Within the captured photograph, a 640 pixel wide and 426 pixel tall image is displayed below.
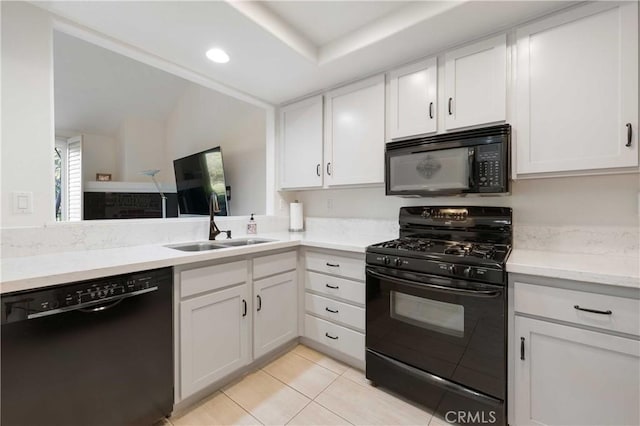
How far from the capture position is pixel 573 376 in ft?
4.00

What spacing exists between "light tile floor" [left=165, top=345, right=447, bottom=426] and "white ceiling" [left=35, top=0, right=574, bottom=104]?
2.24 meters

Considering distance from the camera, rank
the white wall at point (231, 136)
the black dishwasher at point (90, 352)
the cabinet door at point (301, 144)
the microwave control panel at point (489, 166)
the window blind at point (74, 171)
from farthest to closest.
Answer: the window blind at point (74, 171)
the white wall at point (231, 136)
the cabinet door at point (301, 144)
the microwave control panel at point (489, 166)
the black dishwasher at point (90, 352)

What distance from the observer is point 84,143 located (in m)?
3.98

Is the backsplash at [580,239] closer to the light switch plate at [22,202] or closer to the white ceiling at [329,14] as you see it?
the white ceiling at [329,14]

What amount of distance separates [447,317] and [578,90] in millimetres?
1376

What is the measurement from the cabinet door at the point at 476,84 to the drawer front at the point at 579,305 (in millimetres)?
989

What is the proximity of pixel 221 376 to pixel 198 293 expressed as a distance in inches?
22.4

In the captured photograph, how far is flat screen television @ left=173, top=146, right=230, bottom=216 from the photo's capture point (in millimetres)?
3463

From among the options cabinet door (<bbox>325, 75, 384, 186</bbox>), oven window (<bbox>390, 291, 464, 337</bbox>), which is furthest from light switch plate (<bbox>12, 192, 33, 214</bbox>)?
oven window (<bbox>390, 291, 464, 337</bbox>)

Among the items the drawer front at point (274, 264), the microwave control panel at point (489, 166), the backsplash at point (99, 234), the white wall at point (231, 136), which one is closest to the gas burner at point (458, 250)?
the microwave control panel at point (489, 166)

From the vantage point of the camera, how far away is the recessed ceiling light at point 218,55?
6.05 feet

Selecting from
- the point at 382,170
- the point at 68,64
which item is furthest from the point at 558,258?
the point at 68,64

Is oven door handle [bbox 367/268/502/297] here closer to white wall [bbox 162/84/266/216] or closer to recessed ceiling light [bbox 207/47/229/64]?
recessed ceiling light [bbox 207/47/229/64]

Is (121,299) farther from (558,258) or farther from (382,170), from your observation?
(558,258)
